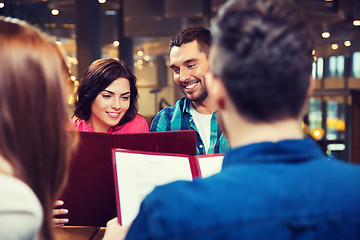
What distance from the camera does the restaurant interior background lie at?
632 cm

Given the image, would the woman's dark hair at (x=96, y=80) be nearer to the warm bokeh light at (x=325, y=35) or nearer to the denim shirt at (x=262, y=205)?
the denim shirt at (x=262, y=205)

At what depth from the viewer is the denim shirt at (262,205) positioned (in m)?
0.60

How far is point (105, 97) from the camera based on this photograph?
2.27 m

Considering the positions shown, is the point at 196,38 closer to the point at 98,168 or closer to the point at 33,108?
the point at 98,168

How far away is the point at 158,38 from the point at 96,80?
658 centimetres

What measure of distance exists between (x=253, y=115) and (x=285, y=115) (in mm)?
59

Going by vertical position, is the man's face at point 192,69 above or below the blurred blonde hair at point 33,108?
above

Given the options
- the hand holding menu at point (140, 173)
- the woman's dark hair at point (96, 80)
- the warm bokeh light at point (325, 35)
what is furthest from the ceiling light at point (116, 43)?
the hand holding menu at point (140, 173)

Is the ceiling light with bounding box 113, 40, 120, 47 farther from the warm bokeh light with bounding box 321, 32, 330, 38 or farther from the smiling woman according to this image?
Answer: the smiling woman

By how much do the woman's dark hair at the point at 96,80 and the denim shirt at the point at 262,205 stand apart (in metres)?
1.68

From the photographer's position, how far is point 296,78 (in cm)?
68

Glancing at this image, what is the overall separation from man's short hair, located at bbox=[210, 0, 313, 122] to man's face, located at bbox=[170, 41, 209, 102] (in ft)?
4.50

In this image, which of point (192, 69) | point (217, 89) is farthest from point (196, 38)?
point (217, 89)

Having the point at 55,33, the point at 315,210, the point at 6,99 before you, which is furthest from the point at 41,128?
the point at 55,33
